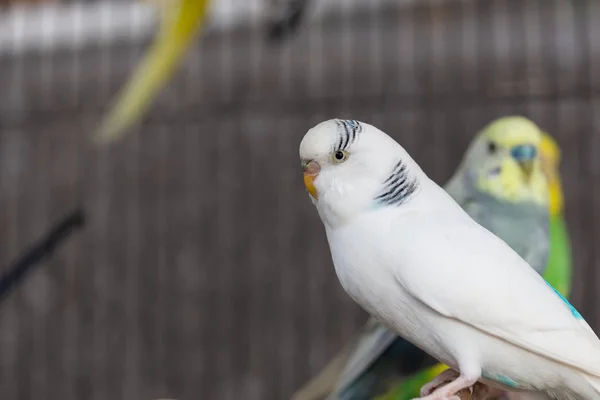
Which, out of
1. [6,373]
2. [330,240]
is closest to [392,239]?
[330,240]

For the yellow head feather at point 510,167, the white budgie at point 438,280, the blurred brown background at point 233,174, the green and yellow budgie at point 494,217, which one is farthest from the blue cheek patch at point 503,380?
the blurred brown background at point 233,174

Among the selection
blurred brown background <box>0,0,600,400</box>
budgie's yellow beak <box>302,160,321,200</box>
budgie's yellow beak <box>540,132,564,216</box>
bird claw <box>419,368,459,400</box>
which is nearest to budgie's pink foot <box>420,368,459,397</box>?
bird claw <box>419,368,459,400</box>

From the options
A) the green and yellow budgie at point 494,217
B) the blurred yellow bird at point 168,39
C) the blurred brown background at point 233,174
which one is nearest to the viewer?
the green and yellow budgie at point 494,217

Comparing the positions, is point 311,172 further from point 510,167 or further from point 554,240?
point 554,240

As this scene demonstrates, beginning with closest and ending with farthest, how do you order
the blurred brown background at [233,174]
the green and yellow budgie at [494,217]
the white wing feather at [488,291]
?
the white wing feather at [488,291]
the green and yellow budgie at [494,217]
the blurred brown background at [233,174]

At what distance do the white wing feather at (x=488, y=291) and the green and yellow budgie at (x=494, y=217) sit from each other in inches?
12.3

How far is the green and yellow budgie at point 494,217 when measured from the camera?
0.83 metres

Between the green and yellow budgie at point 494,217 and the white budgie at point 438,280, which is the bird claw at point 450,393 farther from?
the green and yellow budgie at point 494,217

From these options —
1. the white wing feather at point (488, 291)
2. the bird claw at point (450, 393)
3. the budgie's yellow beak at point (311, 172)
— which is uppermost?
the budgie's yellow beak at point (311, 172)

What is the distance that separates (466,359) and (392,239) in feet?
0.32

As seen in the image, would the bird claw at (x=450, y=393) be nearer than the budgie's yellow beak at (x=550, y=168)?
Yes

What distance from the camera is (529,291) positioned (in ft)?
1.70

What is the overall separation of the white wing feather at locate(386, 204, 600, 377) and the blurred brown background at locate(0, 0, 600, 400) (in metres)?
1.54

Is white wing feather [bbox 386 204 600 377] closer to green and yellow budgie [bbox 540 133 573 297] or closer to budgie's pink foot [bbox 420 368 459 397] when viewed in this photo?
budgie's pink foot [bbox 420 368 459 397]
